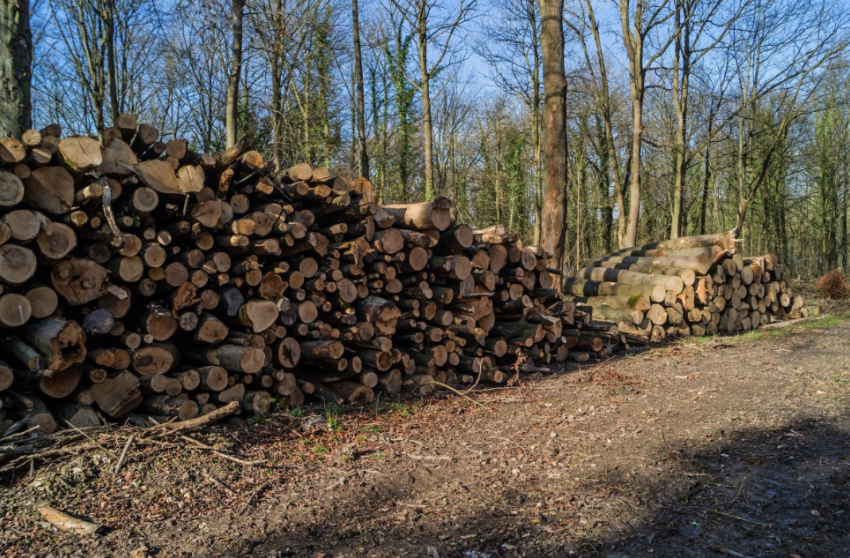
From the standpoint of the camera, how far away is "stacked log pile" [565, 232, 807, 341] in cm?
1035

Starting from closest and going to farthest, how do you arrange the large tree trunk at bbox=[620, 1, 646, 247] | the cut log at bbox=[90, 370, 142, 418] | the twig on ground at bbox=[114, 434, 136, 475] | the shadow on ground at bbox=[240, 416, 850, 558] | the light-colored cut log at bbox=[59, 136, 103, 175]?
the shadow on ground at bbox=[240, 416, 850, 558] → the twig on ground at bbox=[114, 434, 136, 475] → the light-colored cut log at bbox=[59, 136, 103, 175] → the cut log at bbox=[90, 370, 142, 418] → the large tree trunk at bbox=[620, 1, 646, 247]

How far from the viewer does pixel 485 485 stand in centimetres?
410

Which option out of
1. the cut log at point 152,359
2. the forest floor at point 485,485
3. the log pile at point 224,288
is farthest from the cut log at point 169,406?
the forest floor at point 485,485

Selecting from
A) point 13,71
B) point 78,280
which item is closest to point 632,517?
point 78,280

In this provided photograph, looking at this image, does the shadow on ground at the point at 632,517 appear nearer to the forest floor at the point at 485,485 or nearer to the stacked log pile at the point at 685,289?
the forest floor at the point at 485,485

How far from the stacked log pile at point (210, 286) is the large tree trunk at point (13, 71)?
768 mm

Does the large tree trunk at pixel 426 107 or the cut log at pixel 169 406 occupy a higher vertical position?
the large tree trunk at pixel 426 107

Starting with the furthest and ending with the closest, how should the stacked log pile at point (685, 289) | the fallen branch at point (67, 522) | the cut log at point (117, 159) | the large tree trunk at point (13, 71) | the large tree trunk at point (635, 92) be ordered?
the large tree trunk at point (635, 92), the stacked log pile at point (685, 289), the large tree trunk at point (13, 71), the cut log at point (117, 159), the fallen branch at point (67, 522)

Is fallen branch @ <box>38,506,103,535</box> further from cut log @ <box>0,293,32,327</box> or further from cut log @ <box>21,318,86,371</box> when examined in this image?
cut log @ <box>0,293,32,327</box>

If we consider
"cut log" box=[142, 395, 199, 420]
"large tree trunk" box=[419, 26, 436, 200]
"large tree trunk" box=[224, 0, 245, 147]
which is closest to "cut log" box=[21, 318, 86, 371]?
"cut log" box=[142, 395, 199, 420]

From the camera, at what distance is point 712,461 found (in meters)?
4.33

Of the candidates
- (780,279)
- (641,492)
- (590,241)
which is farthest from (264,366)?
(590,241)

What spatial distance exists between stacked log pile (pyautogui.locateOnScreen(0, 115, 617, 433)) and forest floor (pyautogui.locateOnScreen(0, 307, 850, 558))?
62cm

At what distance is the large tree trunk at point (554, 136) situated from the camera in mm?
10977
